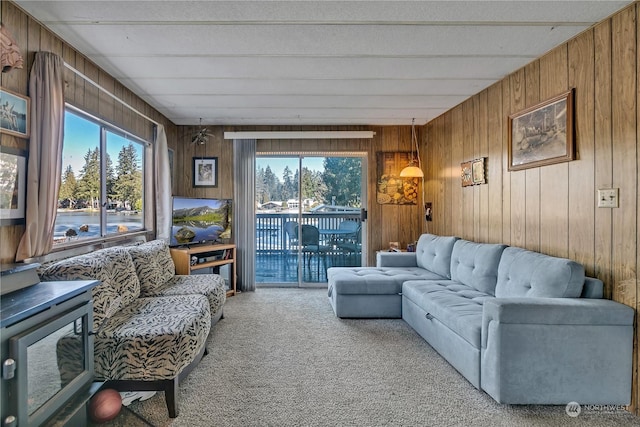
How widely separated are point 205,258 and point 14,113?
2.83 meters

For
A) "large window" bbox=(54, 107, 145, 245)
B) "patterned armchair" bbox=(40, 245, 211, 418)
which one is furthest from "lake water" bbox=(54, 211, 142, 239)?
"patterned armchair" bbox=(40, 245, 211, 418)

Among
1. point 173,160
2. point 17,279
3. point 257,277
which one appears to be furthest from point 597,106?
point 173,160

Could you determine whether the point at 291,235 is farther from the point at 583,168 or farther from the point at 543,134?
the point at 583,168

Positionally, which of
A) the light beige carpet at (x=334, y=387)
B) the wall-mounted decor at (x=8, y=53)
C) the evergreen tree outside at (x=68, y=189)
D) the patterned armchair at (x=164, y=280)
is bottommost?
the light beige carpet at (x=334, y=387)

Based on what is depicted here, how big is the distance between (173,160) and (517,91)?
439 centimetres

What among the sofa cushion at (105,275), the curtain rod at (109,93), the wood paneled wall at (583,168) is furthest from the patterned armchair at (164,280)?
the wood paneled wall at (583,168)

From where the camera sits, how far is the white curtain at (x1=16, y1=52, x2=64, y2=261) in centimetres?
203

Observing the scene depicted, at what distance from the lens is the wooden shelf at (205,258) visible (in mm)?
4012

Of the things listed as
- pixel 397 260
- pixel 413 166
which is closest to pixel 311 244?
pixel 397 260

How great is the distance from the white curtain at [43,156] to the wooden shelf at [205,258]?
1.90m

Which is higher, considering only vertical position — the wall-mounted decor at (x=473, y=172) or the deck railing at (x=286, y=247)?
the wall-mounted decor at (x=473, y=172)

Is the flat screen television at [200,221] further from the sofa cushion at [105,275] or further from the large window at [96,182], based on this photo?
the sofa cushion at [105,275]

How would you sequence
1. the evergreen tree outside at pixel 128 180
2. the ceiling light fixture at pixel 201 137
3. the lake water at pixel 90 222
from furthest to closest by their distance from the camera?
the ceiling light fixture at pixel 201 137 < the evergreen tree outside at pixel 128 180 < the lake water at pixel 90 222

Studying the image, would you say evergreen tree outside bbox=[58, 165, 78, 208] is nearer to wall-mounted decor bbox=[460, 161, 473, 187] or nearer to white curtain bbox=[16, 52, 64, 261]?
white curtain bbox=[16, 52, 64, 261]
